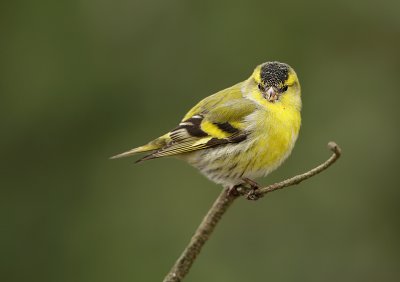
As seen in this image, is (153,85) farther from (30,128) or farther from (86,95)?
(30,128)

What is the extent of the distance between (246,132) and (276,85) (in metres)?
0.40

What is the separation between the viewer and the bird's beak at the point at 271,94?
538 centimetres

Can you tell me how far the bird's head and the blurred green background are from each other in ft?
6.68

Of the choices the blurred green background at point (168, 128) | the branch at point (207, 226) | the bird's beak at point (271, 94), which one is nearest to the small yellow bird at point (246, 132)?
the bird's beak at point (271, 94)

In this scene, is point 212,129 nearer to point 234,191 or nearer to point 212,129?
point 212,129

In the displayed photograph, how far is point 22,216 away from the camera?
24.8 ft

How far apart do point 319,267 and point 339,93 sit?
184 cm

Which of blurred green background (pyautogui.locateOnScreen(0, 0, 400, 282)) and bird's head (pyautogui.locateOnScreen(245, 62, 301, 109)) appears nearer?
bird's head (pyautogui.locateOnScreen(245, 62, 301, 109))

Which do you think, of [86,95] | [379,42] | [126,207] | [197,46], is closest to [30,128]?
[86,95]

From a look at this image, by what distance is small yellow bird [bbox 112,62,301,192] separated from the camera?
5281 millimetres

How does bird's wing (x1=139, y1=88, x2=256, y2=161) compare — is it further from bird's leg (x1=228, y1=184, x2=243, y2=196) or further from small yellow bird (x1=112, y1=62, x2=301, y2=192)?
bird's leg (x1=228, y1=184, x2=243, y2=196)

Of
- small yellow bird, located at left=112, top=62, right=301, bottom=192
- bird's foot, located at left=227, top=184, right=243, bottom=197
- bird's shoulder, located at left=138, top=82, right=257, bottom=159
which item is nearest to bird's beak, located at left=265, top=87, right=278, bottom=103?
small yellow bird, located at left=112, top=62, right=301, bottom=192

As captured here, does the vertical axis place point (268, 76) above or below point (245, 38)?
below

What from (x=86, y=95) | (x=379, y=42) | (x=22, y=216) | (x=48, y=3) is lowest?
(x=22, y=216)
